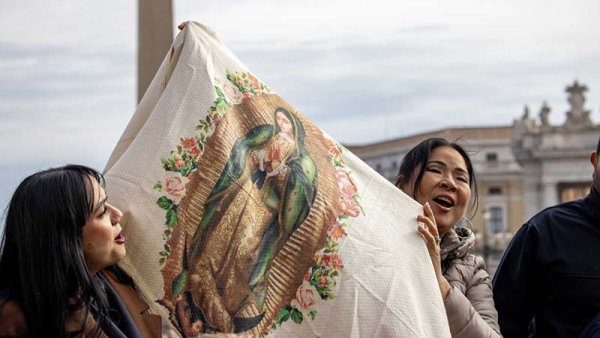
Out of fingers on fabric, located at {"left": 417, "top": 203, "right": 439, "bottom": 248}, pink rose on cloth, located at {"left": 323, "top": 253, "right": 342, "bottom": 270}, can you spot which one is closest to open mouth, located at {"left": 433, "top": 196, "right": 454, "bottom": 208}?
fingers on fabric, located at {"left": 417, "top": 203, "right": 439, "bottom": 248}

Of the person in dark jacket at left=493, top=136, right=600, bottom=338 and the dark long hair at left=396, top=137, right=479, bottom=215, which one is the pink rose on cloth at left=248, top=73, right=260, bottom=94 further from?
the person in dark jacket at left=493, top=136, right=600, bottom=338

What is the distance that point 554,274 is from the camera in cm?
295

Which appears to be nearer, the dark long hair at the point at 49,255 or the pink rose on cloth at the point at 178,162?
the dark long hair at the point at 49,255

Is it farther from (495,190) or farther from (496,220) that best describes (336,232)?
(495,190)

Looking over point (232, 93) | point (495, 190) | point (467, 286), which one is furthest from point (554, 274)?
point (495, 190)

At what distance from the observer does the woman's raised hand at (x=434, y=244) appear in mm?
2516

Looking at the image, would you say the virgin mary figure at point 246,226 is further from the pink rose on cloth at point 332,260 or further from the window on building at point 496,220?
the window on building at point 496,220

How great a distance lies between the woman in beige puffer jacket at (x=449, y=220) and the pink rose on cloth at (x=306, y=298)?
267mm

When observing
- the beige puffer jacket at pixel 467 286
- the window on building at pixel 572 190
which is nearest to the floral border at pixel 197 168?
the beige puffer jacket at pixel 467 286

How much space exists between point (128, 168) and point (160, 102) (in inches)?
6.1

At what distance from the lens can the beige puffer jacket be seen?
250 centimetres

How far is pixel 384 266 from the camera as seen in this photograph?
244 cm

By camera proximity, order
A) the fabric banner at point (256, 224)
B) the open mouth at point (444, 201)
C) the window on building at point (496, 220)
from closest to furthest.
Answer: the fabric banner at point (256, 224) → the open mouth at point (444, 201) → the window on building at point (496, 220)

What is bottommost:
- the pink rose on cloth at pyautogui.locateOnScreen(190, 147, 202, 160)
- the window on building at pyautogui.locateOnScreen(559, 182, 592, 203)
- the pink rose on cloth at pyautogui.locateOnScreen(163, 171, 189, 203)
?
the window on building at pyautogui.locateOnScreen(559, 182, 592, 203)
